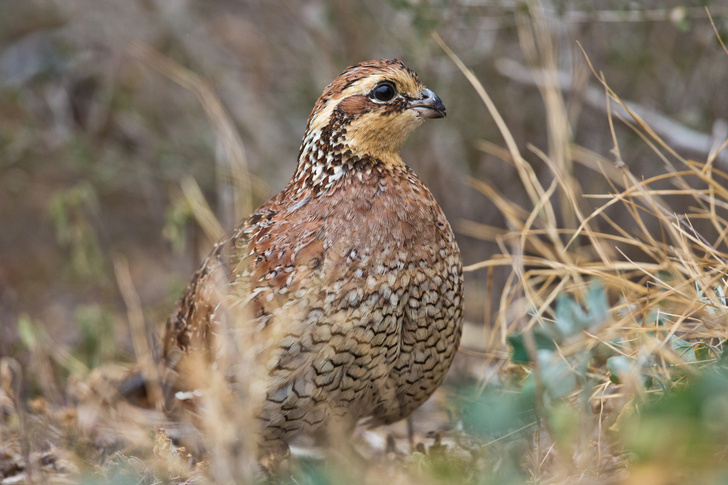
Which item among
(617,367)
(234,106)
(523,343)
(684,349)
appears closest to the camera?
(617,367)

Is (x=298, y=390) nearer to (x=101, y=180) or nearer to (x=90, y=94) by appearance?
(x=101, y=180)

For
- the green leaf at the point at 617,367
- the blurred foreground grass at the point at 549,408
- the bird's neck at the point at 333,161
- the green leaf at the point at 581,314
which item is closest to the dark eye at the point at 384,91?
the bird's neck at the point at 333,161

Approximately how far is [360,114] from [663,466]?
1.67 meters

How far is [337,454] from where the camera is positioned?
2869 millimetres

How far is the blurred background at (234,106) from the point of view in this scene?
5152 millimetres

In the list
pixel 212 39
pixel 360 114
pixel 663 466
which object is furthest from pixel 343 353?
pixel 212 39

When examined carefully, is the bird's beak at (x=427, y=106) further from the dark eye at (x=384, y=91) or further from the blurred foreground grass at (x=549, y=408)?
the blurred foreground grass at (x=549, y=408)

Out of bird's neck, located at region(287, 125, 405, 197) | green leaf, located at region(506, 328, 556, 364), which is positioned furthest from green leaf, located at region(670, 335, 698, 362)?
bird's neck, located at region(287, 125, 405, 197)

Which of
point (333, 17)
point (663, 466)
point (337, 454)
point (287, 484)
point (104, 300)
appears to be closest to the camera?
point (663, 466)

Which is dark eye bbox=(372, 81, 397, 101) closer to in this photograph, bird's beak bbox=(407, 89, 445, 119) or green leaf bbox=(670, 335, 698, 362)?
bird's beak bbox=(407, 89, 445, 119)

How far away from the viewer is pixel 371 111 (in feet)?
10.3

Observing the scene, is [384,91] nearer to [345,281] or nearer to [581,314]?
[345,281]

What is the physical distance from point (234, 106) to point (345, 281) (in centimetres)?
451

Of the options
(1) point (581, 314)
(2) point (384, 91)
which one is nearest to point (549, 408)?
(1) point (581, 314)
